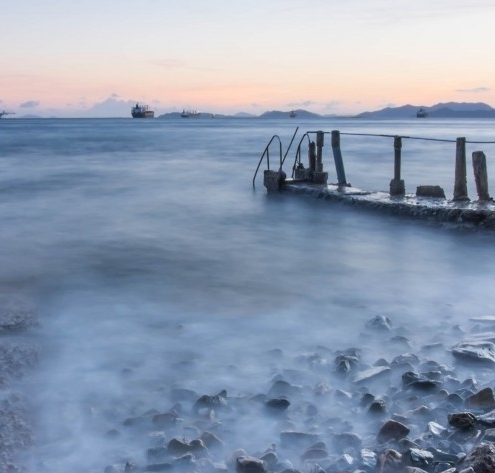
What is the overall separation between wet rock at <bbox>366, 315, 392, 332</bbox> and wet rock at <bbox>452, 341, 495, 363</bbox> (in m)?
0.83

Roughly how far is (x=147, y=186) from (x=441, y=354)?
17433 millimetres

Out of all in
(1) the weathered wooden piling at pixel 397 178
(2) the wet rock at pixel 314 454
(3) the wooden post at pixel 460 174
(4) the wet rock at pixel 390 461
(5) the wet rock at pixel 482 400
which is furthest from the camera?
(1) the weathered wooden piling at pixel 397 178

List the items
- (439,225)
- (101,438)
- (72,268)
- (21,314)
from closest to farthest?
1. (101,438)
2. (21,314)
3. (72,268)
4. (439,225)

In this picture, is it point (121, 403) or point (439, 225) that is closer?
point (121, 403)

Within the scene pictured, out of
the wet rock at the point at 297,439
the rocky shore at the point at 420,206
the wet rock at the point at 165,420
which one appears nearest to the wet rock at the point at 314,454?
the wet rock at the point at 297,439

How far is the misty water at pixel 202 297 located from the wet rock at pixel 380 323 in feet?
0.64

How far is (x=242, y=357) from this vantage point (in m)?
6.02

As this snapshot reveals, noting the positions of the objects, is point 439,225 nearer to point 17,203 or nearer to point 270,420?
point 270,420

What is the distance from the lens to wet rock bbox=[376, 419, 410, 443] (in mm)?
4371

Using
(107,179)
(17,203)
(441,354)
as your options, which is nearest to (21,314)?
(441,354)

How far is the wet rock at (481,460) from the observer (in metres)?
3.47

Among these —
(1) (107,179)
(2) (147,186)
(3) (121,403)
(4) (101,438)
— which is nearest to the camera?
(4) (101,438)

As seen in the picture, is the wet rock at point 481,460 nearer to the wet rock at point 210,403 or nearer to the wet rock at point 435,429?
the wet rock at point 435,429

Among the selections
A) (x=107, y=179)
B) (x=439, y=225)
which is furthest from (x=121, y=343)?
(x=107, y=179)
